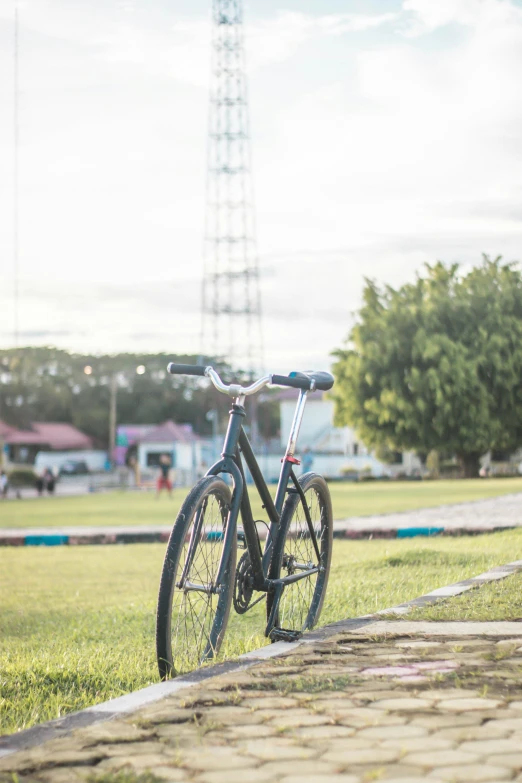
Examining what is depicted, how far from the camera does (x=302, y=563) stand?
19.7 ft

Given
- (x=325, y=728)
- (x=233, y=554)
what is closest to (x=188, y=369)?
(x=233, y=554)

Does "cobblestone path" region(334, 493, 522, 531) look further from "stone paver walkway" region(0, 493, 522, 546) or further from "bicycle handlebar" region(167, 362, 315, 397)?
"bicycle handlebar" region(167, 362, 315, 397)

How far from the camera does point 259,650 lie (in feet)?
16.3

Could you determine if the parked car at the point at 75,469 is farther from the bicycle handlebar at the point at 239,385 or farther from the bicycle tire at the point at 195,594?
the bicycle tire at the point at 195,594

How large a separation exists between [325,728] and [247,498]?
1.72 m

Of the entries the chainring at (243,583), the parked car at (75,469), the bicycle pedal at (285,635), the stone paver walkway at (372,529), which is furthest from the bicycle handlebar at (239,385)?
the parked car at (75,469)

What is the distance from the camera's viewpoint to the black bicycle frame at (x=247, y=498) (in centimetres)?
497

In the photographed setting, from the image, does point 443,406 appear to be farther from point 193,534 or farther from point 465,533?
point 193,534

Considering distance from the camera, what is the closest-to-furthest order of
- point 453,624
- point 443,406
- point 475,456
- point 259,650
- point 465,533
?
1. point 259,650
2. point 453,624
3. point 465,533
4. point 443,406
5. point 475,456

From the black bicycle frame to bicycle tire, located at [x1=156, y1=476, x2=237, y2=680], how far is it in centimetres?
5

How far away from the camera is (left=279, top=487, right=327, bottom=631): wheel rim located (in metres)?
5.84

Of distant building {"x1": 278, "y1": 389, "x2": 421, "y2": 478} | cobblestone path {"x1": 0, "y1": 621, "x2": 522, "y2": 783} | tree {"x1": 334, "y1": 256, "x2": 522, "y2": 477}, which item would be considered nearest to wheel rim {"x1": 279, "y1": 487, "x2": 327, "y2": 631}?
cobblestone path {"x1": 0, "y1": 621, "x2": 522, "y2": 783}

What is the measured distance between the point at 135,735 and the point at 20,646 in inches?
155

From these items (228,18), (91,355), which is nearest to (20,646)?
(228,18)
